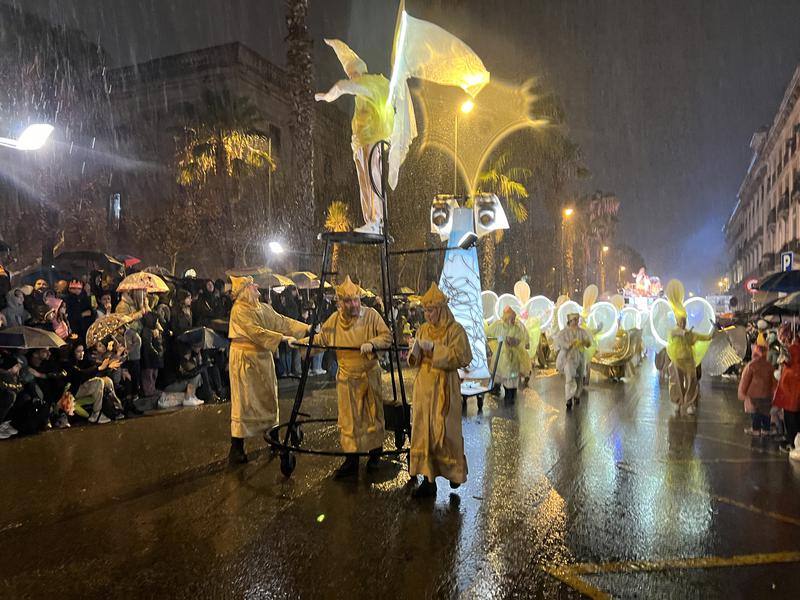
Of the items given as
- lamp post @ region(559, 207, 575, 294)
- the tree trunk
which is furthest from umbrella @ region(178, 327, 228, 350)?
lamp post @ region(559, 207, 575, 294)

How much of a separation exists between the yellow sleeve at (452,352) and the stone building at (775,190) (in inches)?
1308

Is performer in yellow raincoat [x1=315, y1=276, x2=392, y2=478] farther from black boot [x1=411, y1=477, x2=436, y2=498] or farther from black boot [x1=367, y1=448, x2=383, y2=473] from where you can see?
black boot [x1=411, y1=477, x2=436, y2=498]

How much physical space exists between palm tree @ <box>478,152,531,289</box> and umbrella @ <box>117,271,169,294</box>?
45.4 feet

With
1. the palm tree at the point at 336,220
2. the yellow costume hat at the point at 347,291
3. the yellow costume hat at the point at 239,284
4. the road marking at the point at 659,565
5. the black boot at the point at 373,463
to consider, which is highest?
the palm tree at the point at 336,220

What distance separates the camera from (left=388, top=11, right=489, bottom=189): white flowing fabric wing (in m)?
6.45

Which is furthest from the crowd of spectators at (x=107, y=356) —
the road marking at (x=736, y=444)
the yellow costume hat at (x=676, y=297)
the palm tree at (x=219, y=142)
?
the palm tree at (x=219, y=142)

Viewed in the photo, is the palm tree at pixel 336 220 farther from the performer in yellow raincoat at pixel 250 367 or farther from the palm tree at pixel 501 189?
the performer in yellow raincoat at pixel 250 367

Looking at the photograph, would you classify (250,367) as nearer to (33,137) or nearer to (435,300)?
(435,300)

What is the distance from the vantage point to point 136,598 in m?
3.55

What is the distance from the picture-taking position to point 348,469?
596 centimetres

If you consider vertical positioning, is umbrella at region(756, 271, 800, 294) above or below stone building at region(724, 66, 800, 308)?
below

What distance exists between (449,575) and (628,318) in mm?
16256

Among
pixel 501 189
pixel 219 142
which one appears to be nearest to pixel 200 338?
pixel 219 142

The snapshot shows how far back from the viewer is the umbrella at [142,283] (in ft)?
31.7
